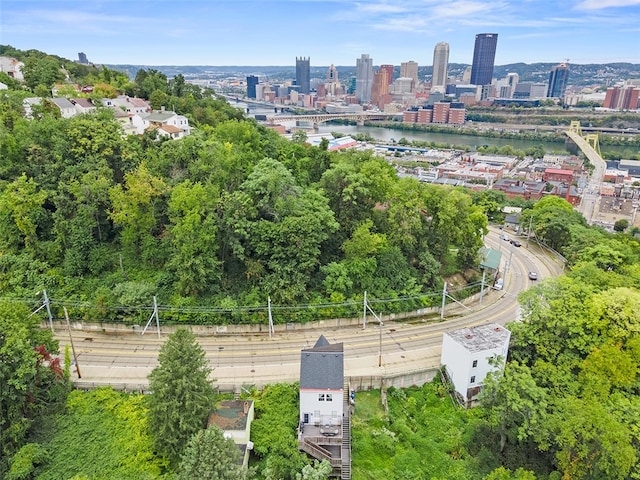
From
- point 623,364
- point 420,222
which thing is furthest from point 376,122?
point 623,364

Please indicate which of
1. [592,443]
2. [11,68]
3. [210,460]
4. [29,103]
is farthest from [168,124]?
Result: [592,443]

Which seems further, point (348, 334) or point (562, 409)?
point (348, 334)

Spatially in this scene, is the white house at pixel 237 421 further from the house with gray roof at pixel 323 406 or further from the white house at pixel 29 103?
the white house at pixel 29 103

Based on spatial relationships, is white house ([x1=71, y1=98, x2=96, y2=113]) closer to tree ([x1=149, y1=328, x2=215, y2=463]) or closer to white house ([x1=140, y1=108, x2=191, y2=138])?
white house ([x1=140, y1=108, x2=191, y2=138])

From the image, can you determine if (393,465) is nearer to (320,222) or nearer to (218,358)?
(218,358)

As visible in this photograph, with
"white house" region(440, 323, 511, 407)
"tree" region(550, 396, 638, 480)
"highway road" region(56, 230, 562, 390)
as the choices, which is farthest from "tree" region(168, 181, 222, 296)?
"tree" region(550, 396, 638, 480)

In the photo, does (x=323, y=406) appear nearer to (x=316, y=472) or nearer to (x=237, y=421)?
(x=316, y=472)

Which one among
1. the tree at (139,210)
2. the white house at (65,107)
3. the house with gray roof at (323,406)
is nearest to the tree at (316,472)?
the house with gray roof at (323,406)
